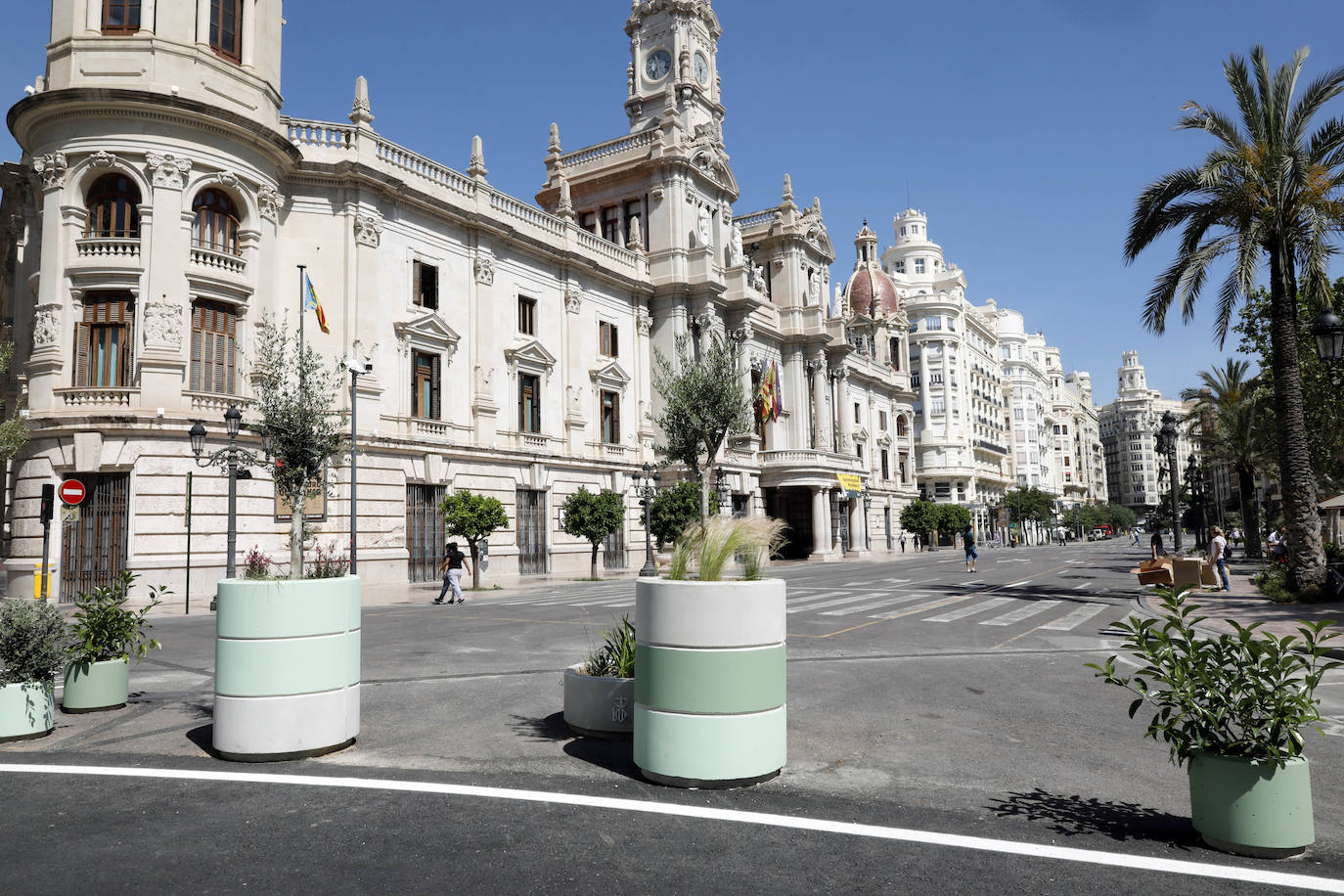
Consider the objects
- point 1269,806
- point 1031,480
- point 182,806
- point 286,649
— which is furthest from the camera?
point 1031,480

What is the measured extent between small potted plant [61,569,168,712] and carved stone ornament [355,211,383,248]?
2147cm

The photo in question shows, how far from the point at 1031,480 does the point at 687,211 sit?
302 feet

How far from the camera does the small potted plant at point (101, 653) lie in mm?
8250

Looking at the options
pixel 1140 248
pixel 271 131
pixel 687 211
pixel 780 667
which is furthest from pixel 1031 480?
pixel 780 667

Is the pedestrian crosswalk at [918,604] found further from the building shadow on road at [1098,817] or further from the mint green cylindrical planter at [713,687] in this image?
the mint green cylindrical planter at [713,687]

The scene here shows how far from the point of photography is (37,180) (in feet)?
76.6

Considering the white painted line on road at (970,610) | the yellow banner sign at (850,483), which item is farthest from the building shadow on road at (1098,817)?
the yellow banner sign at (850,483)

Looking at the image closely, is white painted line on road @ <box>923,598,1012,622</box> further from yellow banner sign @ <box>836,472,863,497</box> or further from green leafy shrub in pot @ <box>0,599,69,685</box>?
yellow banner sign @ <box>836,472,863,497</box>

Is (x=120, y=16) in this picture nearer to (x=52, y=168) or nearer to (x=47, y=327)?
(x=52, y=168)

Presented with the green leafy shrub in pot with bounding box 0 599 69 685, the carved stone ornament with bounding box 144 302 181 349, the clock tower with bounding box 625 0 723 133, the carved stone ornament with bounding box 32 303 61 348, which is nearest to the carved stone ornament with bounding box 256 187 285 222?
the carved stone ornament with bounding box 144 302 181 349

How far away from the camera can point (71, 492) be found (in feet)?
67.0

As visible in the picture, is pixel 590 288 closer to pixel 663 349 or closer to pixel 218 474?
pixel 663 349

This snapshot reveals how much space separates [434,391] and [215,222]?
29.3ft

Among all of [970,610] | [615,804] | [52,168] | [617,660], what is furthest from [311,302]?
[615,804]
